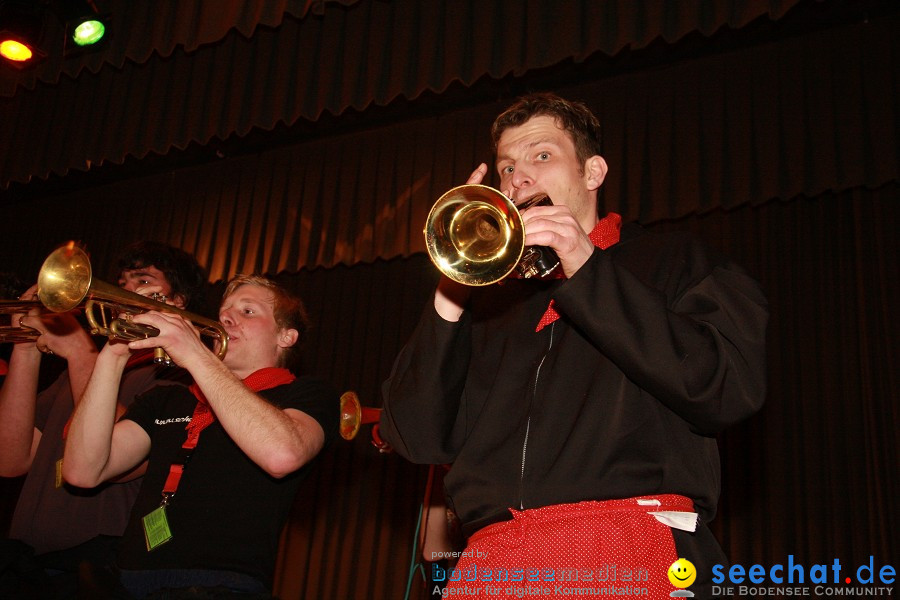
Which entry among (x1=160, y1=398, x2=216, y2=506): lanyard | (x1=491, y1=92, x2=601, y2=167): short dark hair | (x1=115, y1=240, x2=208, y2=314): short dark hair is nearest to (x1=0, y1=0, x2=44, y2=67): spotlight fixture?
(x1=115, y1=240, x2=208, y2=314): short dark hair

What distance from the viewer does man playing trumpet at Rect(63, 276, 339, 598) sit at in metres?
2.50

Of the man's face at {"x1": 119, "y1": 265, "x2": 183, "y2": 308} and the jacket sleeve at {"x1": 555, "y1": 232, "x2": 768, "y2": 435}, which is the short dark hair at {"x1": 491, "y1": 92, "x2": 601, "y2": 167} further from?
the man's face at {"x1": 119, "y1": 265, "x2": 183, "y2": 308}

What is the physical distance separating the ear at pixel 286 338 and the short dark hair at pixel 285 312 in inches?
0.8

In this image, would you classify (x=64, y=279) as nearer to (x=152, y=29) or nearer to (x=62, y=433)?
(x=62, y=433)

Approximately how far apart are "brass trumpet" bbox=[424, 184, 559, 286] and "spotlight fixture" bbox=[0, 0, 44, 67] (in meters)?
3.76

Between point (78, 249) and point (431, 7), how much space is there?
255 centimetres

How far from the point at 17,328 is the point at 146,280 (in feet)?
2.00

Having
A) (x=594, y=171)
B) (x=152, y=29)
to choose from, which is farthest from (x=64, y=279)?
(x=152, y=29)

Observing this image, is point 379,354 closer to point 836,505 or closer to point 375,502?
point 375,502

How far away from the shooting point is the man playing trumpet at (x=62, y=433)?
3049 millimetres

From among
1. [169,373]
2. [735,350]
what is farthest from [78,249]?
[735,350]

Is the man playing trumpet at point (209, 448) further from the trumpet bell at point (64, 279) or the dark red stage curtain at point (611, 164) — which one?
the dark red stage curtain at point (611, 164)

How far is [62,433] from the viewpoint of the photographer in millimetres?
3398

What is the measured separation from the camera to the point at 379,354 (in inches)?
246
